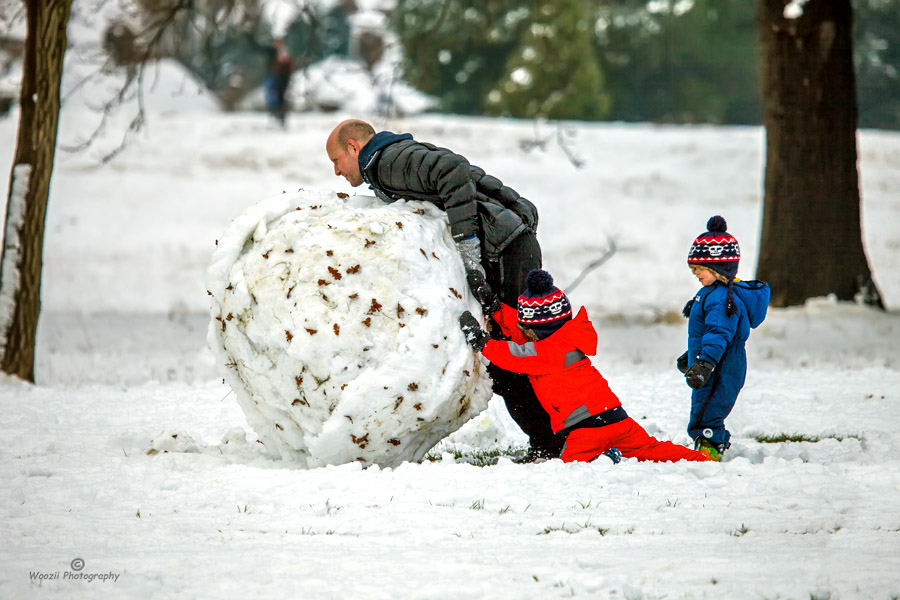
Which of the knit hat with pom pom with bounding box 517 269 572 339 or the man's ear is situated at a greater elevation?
the man's ear

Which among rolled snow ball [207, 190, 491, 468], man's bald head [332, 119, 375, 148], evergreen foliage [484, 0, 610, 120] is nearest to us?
rolled snow ball [207, 190, 491, 468]

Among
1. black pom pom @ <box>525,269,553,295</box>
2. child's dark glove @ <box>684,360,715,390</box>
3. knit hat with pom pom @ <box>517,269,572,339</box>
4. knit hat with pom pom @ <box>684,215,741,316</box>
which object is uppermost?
knit hat with pom pom @ <box>684,215,741,316</box>

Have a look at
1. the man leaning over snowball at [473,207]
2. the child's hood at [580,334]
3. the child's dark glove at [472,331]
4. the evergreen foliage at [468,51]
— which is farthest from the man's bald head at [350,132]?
the evergreen foliage at [468,51]

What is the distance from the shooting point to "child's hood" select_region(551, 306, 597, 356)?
4.77 meters

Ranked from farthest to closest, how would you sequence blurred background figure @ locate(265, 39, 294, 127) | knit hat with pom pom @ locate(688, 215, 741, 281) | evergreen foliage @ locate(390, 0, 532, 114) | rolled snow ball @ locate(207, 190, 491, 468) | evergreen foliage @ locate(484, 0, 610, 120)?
1. evergreen foliage @ locate(390, 0, 532, 114)
2. evergreen foliage @ locate(484, 0, 610, 120)
3. blurred background figure @ locate(265, 39, 294, 127)
4. knit hat with pom pom @ locate(688, 215, 741, 281)
5. rolled snow ball @ locate(207, 190, 491, 468)

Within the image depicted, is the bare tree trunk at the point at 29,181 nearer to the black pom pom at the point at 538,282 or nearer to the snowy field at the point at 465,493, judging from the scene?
the snowy field at the point at 465,493

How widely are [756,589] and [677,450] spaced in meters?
1.78

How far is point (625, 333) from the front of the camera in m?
11.5

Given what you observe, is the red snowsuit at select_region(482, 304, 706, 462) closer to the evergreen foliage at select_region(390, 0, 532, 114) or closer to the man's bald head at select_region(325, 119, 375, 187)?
the man's bald head at select_region(325, 119, 375, 187)

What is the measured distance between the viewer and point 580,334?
15.7 feet

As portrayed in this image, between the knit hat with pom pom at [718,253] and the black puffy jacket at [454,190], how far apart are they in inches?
35.1

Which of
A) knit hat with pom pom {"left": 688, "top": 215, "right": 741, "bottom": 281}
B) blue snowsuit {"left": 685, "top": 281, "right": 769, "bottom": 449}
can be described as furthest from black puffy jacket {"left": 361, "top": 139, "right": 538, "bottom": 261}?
blue snowsuit {"left": 685, "top": 281, "right": 769, "bottom": 449}

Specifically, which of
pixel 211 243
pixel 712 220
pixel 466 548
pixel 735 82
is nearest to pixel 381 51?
pixel 211 243

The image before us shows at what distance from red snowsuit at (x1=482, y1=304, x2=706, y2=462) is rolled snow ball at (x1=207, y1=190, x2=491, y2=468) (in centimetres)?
28
